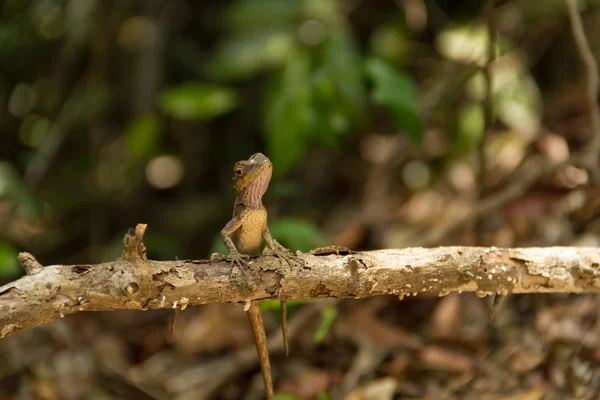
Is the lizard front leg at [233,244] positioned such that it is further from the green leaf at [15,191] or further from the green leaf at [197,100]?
the green leaf at [15,191]

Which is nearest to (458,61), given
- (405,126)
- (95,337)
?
(405,126)

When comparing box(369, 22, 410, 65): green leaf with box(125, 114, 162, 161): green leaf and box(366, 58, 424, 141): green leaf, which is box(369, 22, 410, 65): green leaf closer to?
box(125, 114, 162, 161): green leaf

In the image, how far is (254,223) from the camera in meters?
3.20

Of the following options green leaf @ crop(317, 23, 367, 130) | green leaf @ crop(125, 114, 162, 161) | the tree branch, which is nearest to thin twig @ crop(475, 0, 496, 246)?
green leaf @ crop(317, 23, 367, 130)

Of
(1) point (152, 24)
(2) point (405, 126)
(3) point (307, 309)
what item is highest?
(1) point (152, 24)

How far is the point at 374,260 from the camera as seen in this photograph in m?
2.77

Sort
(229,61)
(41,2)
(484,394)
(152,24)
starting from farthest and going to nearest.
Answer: (152,24) → (41,2) → (229,61) → (484,394)

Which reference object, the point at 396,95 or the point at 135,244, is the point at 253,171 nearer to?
the point at 135,244

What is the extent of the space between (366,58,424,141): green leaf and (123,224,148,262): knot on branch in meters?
1.98

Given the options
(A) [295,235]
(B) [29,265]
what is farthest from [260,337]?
(B) [29,265]

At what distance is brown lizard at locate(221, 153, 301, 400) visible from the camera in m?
3.00

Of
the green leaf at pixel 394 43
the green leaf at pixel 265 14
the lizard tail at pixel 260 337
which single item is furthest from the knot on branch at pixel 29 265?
the green leaf at pixel 394 43

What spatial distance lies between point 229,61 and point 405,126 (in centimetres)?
261

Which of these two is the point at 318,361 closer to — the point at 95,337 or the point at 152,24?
the point at 95,337
